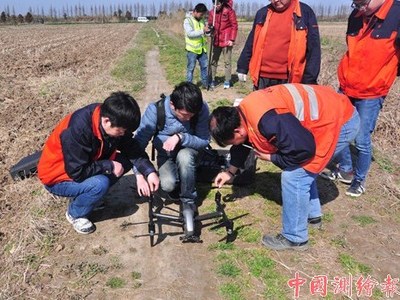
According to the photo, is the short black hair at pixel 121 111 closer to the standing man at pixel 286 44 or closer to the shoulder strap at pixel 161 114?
the shoulder strap at pixel 161 114

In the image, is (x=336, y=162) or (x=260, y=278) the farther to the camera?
(x=336, y=162)

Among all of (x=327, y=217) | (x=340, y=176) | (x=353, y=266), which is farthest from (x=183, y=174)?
(x=340, y=176)

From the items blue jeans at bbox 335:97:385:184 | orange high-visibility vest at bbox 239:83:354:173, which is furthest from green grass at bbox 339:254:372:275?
blue jeans at bbox 335:97:385:184

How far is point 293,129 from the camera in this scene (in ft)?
9.61

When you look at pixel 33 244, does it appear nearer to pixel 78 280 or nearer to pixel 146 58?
pixel 78 280

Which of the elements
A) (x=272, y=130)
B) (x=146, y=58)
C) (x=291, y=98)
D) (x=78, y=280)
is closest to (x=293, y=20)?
(x=291, y=98)

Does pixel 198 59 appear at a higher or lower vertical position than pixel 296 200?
higher

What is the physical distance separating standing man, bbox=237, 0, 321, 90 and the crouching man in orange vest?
4.62ft

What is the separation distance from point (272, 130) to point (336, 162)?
2.75 metres

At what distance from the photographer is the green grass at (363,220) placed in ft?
13.4

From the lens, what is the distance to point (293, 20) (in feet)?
14.9

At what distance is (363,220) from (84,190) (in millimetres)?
2955

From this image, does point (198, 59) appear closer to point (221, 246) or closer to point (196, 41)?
point (196, 41)

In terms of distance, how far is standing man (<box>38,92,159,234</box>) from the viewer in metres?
3.27
